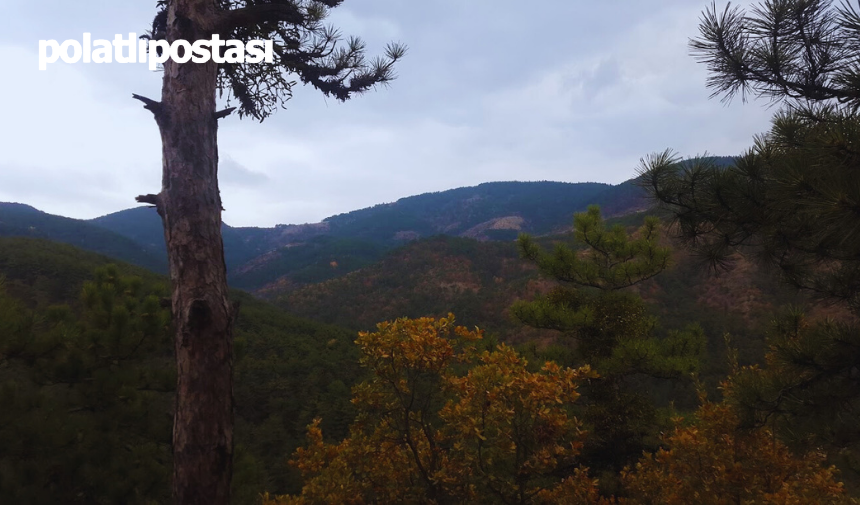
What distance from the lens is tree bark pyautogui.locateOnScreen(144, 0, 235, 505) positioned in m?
2.64

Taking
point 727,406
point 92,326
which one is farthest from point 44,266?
point 727,406

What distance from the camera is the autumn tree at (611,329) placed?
6570 mm

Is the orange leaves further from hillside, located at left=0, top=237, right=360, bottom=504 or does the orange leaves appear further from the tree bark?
hillside, located at left=0, top=237, right=360, bottom=504

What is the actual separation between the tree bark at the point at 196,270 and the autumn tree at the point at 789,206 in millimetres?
3574

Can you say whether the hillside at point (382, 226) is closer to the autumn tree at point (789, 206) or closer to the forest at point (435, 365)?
the forest at point (435, 365)

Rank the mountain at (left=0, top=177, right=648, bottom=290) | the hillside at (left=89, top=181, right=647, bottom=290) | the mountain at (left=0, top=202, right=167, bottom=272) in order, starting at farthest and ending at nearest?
the hillside at (left=89, top=181, right=647, bottom=290), the mountain at (left=0, top=177, right=648, bottom=290), the mountain at (left=0, top=202, right=167, bottom=272)

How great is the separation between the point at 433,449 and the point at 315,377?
13.8 m

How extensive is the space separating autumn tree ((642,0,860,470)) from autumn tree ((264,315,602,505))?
5.22 ft

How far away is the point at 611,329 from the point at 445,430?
171 inches

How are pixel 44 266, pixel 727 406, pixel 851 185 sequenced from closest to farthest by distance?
pixel 851 185 < pixel 727 406 < pixel 44 266

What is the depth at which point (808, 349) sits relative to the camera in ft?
10.3

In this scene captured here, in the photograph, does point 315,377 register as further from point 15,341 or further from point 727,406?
point 727,406

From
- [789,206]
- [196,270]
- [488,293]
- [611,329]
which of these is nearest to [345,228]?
[488,293]

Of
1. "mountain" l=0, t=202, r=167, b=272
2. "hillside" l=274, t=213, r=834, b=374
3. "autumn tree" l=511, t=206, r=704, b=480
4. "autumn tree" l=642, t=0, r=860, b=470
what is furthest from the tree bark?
"mountain" l=0, t=202, r=167, b=272
